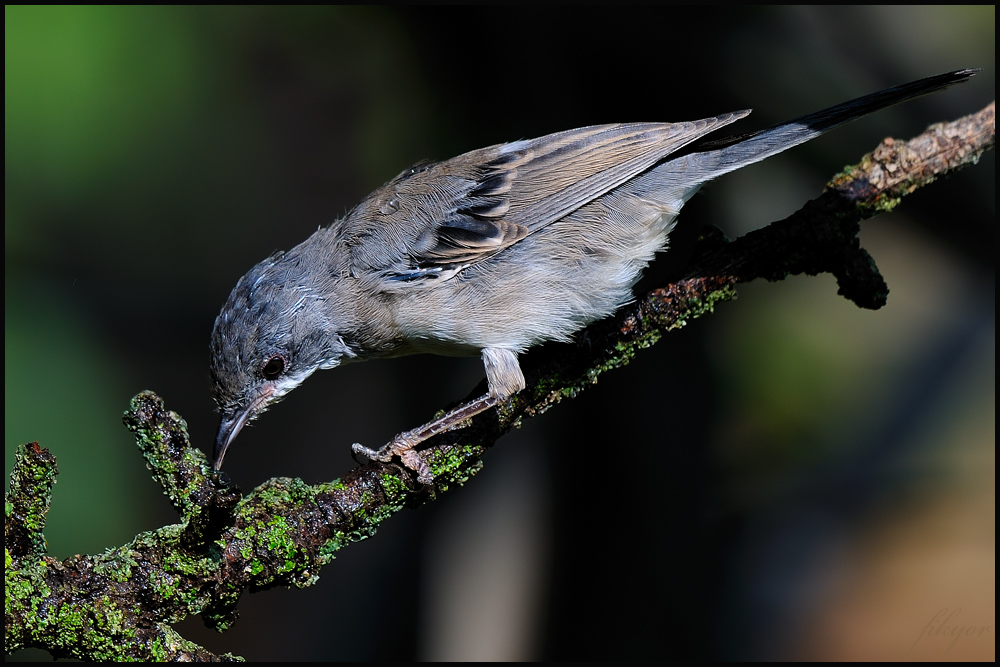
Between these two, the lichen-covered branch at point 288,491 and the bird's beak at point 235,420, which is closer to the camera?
the lichen-covered branch at point 288,491

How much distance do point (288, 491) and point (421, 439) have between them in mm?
580

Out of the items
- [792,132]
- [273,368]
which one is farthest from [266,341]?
[792,132]

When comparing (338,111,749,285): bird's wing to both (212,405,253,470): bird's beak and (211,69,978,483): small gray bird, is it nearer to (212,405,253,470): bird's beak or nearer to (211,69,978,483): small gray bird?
(211,69,978,483): small gray bird

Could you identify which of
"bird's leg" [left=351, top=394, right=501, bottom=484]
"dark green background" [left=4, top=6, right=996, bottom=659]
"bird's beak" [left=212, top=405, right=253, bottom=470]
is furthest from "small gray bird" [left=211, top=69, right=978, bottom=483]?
"dark green background" [left=4, top=6, right=996, bottom=659]

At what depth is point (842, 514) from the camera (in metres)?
6.14

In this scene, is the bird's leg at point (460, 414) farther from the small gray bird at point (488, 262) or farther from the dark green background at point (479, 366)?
the dark green background at point (479, 366)

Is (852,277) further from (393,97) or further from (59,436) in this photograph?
(59,436)

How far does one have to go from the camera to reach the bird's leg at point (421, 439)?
8.96ft

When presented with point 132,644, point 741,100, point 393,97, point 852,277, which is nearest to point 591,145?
point 852,277

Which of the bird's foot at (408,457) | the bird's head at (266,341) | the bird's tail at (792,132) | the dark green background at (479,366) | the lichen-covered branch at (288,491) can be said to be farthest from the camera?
the dark green background at (479,366)

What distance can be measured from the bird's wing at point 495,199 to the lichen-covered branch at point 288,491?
0.55 metres

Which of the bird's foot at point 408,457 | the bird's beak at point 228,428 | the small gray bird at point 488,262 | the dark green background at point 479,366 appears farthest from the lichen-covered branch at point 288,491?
the dark green background at point 479,366

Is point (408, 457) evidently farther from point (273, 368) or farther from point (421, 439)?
point (273, 368)

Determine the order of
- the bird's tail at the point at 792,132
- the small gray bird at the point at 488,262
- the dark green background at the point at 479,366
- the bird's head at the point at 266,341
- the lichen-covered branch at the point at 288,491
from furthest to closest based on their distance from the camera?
the dark green background at the point at 479,366 → the small gray bird at the point at 488,262 → the bird's head at the point at 266,341 → the bird's tail at the point at 792,132 → the lichen-covered branch at the point at 288,491
